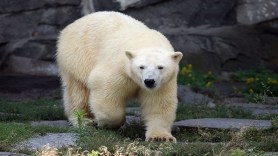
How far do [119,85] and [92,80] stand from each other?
15.9 inches

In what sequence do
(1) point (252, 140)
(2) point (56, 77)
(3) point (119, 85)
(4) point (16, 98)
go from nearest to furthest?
1. (1) point (252, 140)
2. (3) point (119, 85)
3. (4) point (16, 98)
4. (2) point (56, 77)

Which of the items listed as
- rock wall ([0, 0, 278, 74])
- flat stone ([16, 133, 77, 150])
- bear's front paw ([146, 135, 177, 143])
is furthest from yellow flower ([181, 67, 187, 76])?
flat stone ([16, 133, 77, 150])

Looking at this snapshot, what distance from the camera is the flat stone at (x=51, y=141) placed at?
19.5 feet

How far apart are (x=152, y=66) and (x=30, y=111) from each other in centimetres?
257

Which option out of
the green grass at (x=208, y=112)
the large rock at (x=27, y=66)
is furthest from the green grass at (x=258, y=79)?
the large rock at (x=27, y=66)

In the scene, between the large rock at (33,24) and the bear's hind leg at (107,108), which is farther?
the large rock at (33,24)

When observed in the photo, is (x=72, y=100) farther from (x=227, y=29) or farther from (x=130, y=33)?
(x=227, y=29)

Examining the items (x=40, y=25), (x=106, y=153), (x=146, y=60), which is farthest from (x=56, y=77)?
(x=106, y=153)

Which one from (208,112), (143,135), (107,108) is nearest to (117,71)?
(107,108)

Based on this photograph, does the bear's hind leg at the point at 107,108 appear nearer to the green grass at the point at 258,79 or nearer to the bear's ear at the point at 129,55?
the bear's ear at the point at 129,55

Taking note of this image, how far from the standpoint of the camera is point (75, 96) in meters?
7.91

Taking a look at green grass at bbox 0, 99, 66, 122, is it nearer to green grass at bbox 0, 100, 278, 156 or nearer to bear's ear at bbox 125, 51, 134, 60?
green grass at bbox 0, 100, 278, 156

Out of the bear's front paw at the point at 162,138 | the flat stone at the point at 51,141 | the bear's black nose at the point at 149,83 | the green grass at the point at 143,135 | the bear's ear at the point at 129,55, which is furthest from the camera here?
the bear's ear at the point at 129,55

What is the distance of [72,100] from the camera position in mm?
7938
